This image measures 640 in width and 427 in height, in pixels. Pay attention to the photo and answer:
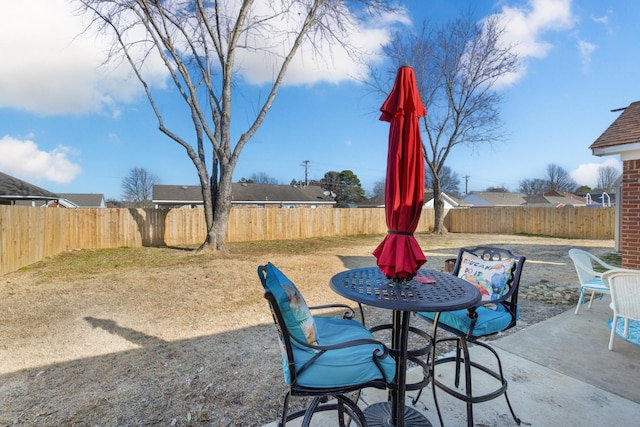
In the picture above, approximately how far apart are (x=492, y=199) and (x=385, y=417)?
40.8m

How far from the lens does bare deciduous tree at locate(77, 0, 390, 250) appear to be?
866cm

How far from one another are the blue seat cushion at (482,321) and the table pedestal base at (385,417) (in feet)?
1.95

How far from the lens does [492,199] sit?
36.8m

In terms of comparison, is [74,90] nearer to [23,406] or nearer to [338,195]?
[23,406]

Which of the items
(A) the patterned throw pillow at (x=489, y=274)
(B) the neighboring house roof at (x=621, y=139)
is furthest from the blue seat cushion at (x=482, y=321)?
(B) the neighboring house roof at (x=621, y=139)

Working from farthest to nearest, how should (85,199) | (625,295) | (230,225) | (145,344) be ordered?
(85,199) → (230,225) → (145,344) → (625,295)

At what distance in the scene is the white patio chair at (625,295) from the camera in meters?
2.42

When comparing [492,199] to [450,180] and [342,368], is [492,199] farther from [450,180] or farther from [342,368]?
[342,368]

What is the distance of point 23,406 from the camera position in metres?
2.12

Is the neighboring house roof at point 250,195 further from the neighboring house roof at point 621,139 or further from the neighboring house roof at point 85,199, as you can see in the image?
the neighboring house roof at point 621,139

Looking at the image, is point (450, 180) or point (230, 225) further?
point (450, 180)

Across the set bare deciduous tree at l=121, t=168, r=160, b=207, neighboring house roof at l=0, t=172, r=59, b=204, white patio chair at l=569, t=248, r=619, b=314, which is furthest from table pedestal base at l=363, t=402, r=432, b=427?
bare deciduous tree at l=121, t=168, r=160, b=207

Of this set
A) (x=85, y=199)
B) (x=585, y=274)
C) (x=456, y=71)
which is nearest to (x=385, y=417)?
(x=585, y=274)

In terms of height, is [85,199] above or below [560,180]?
below
